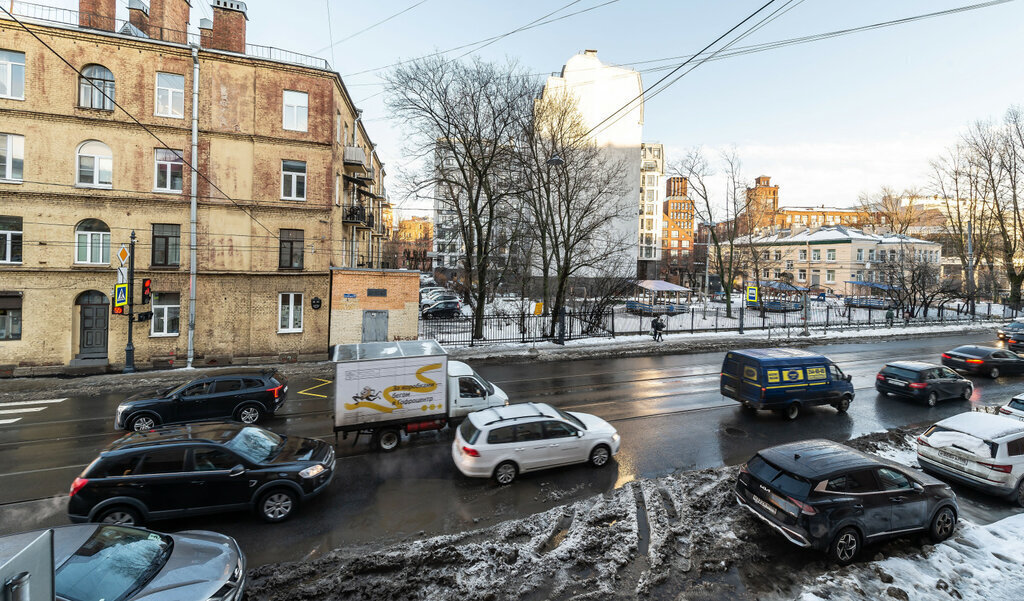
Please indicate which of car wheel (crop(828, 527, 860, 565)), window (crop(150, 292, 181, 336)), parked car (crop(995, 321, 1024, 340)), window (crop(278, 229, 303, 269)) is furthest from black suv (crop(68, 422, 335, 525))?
parked car (crop(995, 321, 1024, 340))

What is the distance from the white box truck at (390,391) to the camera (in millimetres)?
10773

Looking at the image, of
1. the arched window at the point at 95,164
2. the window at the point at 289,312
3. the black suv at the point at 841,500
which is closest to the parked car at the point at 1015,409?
the black suv at the point at 841,500

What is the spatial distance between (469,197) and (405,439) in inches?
678

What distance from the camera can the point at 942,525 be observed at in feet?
24.3

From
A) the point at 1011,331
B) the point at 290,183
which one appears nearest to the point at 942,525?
the point at 290,183

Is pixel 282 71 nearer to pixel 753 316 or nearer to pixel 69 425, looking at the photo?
pixel 69 425

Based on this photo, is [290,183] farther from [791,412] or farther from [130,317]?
[791,412]

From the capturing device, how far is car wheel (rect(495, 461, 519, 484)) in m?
9.30

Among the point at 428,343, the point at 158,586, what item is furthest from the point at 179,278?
the point at 158,586

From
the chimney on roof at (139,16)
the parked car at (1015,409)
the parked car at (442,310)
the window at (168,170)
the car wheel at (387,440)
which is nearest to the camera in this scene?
the car wheel at (387,440)

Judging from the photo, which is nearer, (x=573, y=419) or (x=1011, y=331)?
(x=573, y=419)

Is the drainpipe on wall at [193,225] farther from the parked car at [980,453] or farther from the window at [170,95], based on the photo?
the parked car at [980,453]

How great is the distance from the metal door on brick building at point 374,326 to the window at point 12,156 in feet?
50.1

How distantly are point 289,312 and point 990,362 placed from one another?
31.5 m
